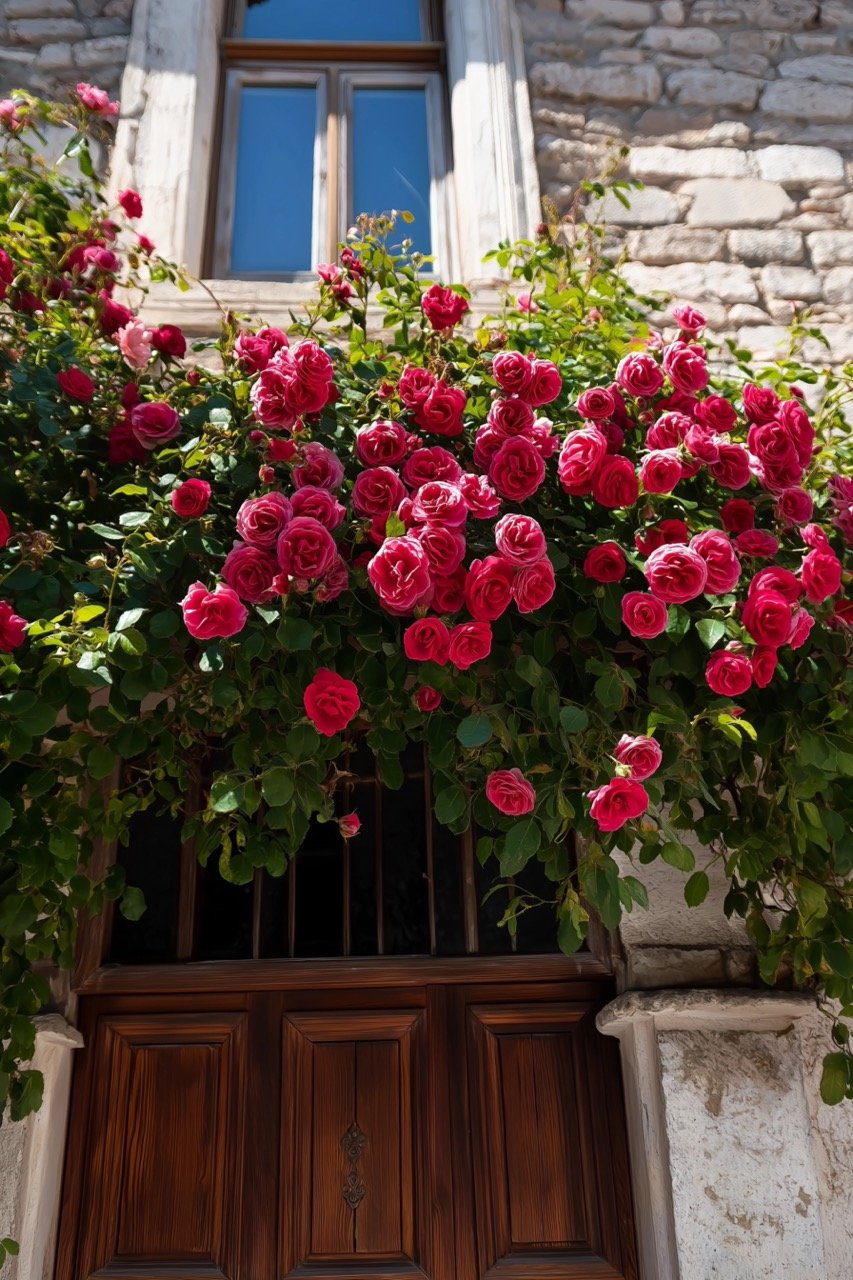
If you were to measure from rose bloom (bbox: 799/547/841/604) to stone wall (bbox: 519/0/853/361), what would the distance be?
5.02ft

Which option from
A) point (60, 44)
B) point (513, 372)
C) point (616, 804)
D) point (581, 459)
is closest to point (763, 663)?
point (616, 804)

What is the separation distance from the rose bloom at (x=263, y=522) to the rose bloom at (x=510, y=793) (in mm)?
532

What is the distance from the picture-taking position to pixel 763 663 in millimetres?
1720

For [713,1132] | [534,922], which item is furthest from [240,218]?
[713,1132]

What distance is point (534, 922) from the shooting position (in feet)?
8.23

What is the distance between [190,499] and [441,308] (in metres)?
0.74

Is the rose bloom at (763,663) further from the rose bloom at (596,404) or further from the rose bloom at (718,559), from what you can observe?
the rose bloom at (596,404)

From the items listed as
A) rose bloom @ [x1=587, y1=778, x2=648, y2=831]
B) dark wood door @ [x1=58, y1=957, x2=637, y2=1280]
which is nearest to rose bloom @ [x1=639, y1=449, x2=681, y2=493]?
rose bloom @ [x1=587, y1=778, x2=648, y2=831]

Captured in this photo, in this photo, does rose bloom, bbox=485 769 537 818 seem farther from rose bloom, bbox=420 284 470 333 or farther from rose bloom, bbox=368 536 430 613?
rose bloom, bbox=420 284 470 333

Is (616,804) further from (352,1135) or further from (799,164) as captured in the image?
(799,164)

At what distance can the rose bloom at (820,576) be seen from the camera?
1.77 m

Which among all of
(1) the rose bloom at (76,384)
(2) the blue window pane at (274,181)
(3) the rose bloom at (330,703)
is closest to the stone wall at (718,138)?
(2) the blue window pane at (274,181)

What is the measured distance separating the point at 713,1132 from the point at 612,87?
316 cm

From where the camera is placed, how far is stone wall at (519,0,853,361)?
3201mm
